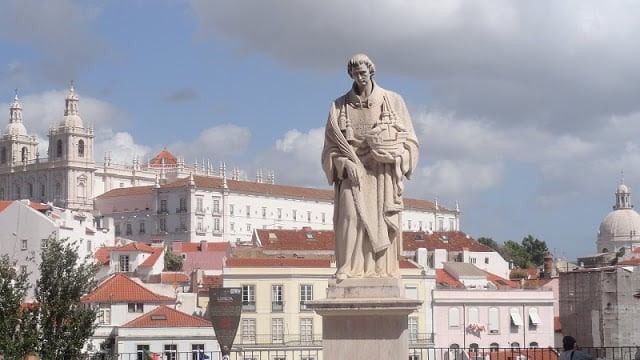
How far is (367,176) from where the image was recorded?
10109 millimetres

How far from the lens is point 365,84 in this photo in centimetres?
1028

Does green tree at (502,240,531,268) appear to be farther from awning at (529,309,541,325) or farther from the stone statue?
the stone statue

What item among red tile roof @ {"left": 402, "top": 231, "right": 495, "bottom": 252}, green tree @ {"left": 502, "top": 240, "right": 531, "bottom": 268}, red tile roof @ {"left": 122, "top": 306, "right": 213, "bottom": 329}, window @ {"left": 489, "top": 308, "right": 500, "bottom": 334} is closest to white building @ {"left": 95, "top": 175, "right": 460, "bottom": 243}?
green tree @ {"left": 502, "top": 240, "right": 531, "bottom": 268}

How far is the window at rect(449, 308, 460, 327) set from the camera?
6191cm

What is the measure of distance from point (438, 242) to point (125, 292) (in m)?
40.0

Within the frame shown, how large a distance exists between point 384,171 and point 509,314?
54585 mm

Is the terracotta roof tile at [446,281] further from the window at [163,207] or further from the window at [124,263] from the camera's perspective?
the window at [163,207]

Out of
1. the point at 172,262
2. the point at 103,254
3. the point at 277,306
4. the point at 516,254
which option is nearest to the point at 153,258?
the point at 103,254

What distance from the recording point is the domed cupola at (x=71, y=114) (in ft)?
583

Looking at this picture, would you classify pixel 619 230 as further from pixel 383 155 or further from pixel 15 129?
pixel 383 155

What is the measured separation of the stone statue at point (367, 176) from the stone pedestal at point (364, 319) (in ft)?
0.41

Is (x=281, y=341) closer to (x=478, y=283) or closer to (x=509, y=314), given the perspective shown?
(x=509, y=314)

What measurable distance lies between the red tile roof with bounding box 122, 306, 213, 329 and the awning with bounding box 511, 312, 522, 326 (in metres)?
19.3

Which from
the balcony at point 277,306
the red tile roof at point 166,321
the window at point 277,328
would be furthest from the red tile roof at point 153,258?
the red tile roof at point 166,321
